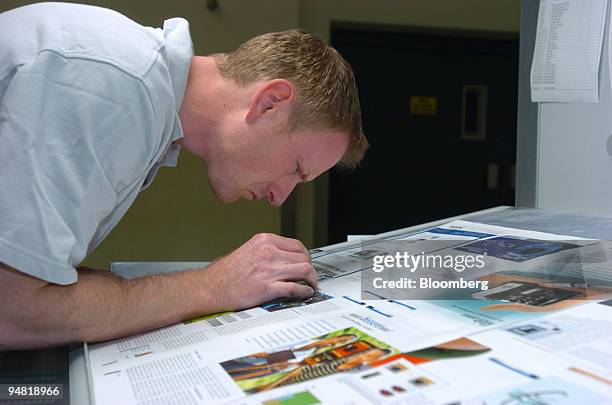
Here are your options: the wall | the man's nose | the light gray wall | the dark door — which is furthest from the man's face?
the dark door

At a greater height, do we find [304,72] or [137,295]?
[304,72]

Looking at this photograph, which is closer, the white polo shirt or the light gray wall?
the white polo shirt

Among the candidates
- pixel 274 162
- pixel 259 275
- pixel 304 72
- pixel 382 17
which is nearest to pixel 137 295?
pixel 259 275

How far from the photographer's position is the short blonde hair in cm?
96

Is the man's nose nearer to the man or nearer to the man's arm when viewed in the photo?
the man

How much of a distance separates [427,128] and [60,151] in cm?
273

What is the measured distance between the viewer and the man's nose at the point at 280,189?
1.04 meters

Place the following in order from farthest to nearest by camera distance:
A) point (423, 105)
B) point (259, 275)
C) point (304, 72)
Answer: point (423, 105)
point (304, 72)
point (259, 275)

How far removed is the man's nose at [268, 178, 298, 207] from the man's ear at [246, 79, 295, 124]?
0.45 ft

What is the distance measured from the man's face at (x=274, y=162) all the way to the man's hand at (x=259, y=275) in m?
0.14

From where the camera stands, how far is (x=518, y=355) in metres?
0.53

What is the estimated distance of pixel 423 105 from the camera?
3.22m

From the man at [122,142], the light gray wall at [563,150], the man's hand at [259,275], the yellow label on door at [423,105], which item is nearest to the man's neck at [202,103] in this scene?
the man at [122,142]

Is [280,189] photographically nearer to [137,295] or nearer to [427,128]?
[137,295]
